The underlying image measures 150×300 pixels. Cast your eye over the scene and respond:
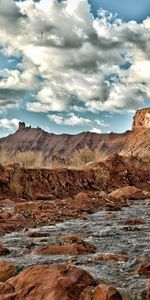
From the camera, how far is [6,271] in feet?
17.9

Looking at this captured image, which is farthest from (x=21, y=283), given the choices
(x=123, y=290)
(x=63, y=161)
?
(x=63, y=161)

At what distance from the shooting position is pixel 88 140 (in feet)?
349

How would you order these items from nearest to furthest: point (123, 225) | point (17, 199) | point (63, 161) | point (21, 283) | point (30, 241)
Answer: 1. point (21, 283)
2. point (30, 241)
3. point (123, 225)
4. point (17, 199)
5. point (63, 161)

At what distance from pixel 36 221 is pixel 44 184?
8043 millimetres

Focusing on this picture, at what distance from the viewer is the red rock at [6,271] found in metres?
5.36

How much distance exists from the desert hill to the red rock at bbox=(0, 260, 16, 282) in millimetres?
68861

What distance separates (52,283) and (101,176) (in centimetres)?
1732

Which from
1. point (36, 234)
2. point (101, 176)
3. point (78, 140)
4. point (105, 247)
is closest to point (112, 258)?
point (105, 247)

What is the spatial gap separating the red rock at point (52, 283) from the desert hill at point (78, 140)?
69.6 m

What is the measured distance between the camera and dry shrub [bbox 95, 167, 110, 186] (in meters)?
21.5

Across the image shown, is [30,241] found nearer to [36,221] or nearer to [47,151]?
[36,221]

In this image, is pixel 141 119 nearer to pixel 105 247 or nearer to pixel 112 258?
pixel 105 247

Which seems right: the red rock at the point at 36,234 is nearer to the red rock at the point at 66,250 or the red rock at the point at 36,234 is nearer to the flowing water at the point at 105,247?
the flowing water at the point at 105,247

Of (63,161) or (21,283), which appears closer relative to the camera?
(21,283)
